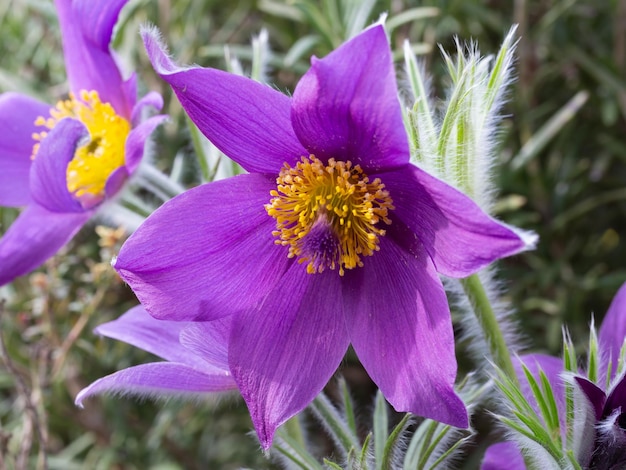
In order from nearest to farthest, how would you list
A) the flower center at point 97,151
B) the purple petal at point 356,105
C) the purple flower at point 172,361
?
1. the purple petal at point 356,105
2. the purple flower at point 172,361
3. the flower center at point 97,151

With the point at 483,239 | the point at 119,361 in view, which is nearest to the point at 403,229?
the point at 483,239

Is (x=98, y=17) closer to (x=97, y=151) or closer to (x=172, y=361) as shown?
(x=97, y=151)

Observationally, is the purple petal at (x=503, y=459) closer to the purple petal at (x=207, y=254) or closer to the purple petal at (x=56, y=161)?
the purple petal at (x=207, y=254)

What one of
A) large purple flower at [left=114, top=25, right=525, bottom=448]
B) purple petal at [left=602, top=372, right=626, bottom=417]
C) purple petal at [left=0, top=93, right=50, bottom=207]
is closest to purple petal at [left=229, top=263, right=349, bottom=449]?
large purple flower at [left=114, top=25, right=525, bottom=448]

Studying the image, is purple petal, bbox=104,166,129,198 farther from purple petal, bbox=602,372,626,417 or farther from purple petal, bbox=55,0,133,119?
purple petal, bbox=602,372,626,417

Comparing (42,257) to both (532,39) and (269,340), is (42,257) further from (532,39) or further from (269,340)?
(532,39)

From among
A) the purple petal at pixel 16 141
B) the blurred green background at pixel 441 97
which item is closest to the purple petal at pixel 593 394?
the blurred green background at pixel 441 97
